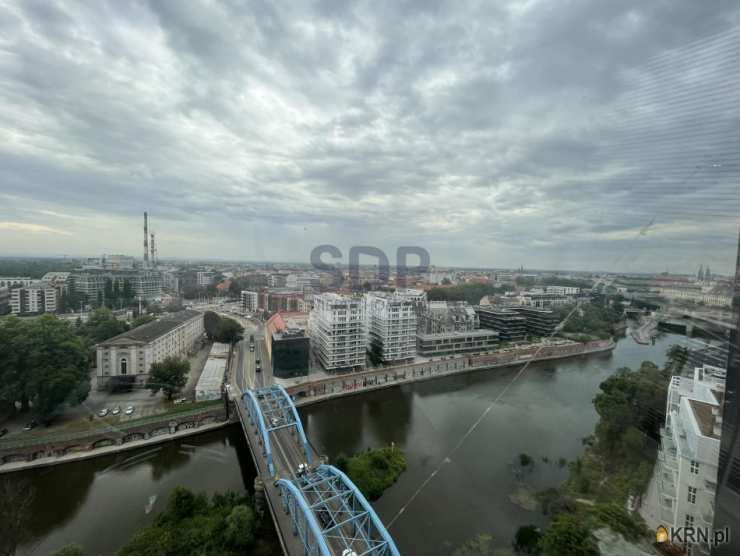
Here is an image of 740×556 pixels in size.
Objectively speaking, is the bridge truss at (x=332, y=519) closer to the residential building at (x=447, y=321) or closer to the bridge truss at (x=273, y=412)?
the bridge truss at (x=273, y=412)

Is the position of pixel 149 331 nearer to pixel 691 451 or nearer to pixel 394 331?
pixel 394 331

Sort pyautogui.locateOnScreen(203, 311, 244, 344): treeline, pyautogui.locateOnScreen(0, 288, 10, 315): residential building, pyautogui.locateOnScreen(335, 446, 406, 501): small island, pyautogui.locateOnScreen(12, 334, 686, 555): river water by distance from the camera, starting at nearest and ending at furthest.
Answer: pyautogui.locateOnScreen(12, 334, 686, 555): river water → pyautogui.locateOnScreen(335, 446, 406, 501): small island → pyautogui.locateOnScreen(203, 311, 244, 344): treeline → pyautogui.locateOnScreen(0, 288, 10, 315): residential building

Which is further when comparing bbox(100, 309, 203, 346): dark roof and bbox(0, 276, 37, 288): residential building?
bbox(0, 276, 37, 288): residential building

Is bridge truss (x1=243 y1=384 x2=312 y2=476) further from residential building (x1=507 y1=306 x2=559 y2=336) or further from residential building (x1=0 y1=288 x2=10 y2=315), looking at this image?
residential building (x1=0 y1=288 x2=10 y2=315)

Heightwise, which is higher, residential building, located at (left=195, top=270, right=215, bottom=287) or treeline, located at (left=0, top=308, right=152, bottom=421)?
residential building, located at (left=195, top=270, right=215, bottom=287)

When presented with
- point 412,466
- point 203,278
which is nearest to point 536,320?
point 412,466

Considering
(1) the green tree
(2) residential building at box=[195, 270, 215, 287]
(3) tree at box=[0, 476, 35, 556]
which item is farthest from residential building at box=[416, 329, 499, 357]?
(2) residential building at box=[195, 270, 215, 287]

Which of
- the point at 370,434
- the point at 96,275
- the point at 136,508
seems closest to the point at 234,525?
the point at 136,508
